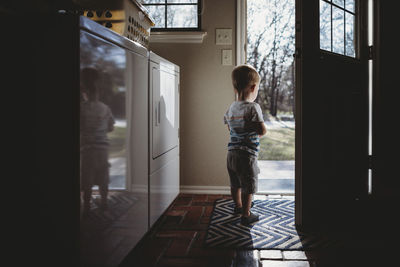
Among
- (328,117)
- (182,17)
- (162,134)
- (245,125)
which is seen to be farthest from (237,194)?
(182,17)

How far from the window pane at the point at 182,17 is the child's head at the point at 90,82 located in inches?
79.4

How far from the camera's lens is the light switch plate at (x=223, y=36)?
9.64 ft

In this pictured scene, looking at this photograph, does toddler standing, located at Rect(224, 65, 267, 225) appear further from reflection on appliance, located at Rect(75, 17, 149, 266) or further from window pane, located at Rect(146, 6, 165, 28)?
window pane, located at Rect(146, 6, 165, 28)

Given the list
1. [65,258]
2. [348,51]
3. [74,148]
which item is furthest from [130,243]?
[348,51]

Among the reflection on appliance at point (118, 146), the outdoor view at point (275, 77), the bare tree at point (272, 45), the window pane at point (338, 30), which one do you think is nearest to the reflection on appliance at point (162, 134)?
the reflection on appliance at point (118, 146)

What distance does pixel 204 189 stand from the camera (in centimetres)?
303

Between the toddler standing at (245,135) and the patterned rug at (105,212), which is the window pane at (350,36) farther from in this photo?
the patterned rug at (105,212)

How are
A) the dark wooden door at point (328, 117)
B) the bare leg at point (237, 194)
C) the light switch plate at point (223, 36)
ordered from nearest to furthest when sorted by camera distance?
the dark wooden door at point (328, 117), the bare leg at point (237, 194), the light switch plate at point (223, 36)

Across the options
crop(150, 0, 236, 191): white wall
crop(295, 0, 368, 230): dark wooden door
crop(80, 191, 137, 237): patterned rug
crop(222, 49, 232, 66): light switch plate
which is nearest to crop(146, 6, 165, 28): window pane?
crop(150, 0, 236, 191): white wall

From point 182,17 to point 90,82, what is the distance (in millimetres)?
2098

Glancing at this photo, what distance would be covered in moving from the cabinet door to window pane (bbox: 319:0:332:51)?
3.26 ft

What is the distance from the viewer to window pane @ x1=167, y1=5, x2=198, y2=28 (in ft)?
9.87

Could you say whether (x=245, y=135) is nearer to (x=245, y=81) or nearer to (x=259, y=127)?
(x=259, y=127)

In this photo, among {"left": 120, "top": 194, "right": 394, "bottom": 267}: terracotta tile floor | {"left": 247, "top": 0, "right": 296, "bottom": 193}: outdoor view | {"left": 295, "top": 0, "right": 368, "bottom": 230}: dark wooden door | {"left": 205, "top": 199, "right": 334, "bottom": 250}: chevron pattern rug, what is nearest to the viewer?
{"left": 120, "top": 194, "right": 394, "bottom": 267}: terracotta tile floor
